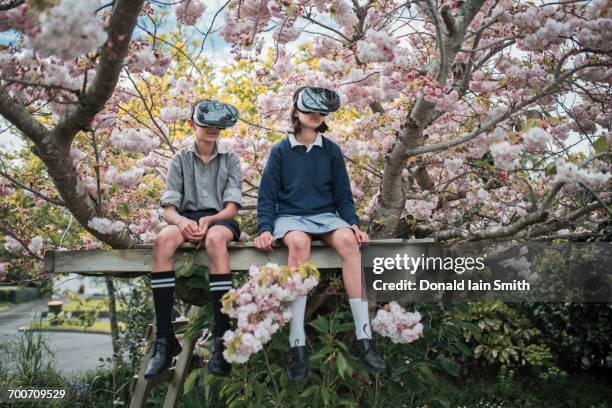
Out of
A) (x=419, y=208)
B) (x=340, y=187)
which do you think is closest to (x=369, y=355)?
(x=340, y=187)

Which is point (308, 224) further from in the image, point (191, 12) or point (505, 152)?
point (191, 12)

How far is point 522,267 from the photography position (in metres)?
4.88

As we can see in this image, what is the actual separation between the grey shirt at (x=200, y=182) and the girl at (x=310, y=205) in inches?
6.9

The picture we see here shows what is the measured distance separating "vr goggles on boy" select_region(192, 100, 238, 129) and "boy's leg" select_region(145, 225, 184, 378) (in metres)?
0.62

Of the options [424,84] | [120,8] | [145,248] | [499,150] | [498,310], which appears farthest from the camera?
[498,310]

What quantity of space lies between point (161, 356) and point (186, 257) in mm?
500

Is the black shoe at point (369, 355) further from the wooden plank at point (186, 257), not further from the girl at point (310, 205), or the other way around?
the wooden plank at point (186, 257)

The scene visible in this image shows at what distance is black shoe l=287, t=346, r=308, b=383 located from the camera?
2.74 metres

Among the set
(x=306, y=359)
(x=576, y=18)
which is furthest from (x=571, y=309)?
(x=306, y=359)

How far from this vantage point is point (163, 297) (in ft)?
9.55

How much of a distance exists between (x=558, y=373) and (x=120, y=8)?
5.90 metres

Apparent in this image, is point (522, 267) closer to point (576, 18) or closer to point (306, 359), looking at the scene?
point (576, 18)

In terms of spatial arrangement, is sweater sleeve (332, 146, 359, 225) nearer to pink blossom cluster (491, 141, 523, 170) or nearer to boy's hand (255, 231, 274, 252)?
boy's hand (255, 231, 274, 252)

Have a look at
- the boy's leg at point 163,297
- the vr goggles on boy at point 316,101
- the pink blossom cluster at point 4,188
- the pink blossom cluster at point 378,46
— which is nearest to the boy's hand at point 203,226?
the boy's leg at point 163,297
